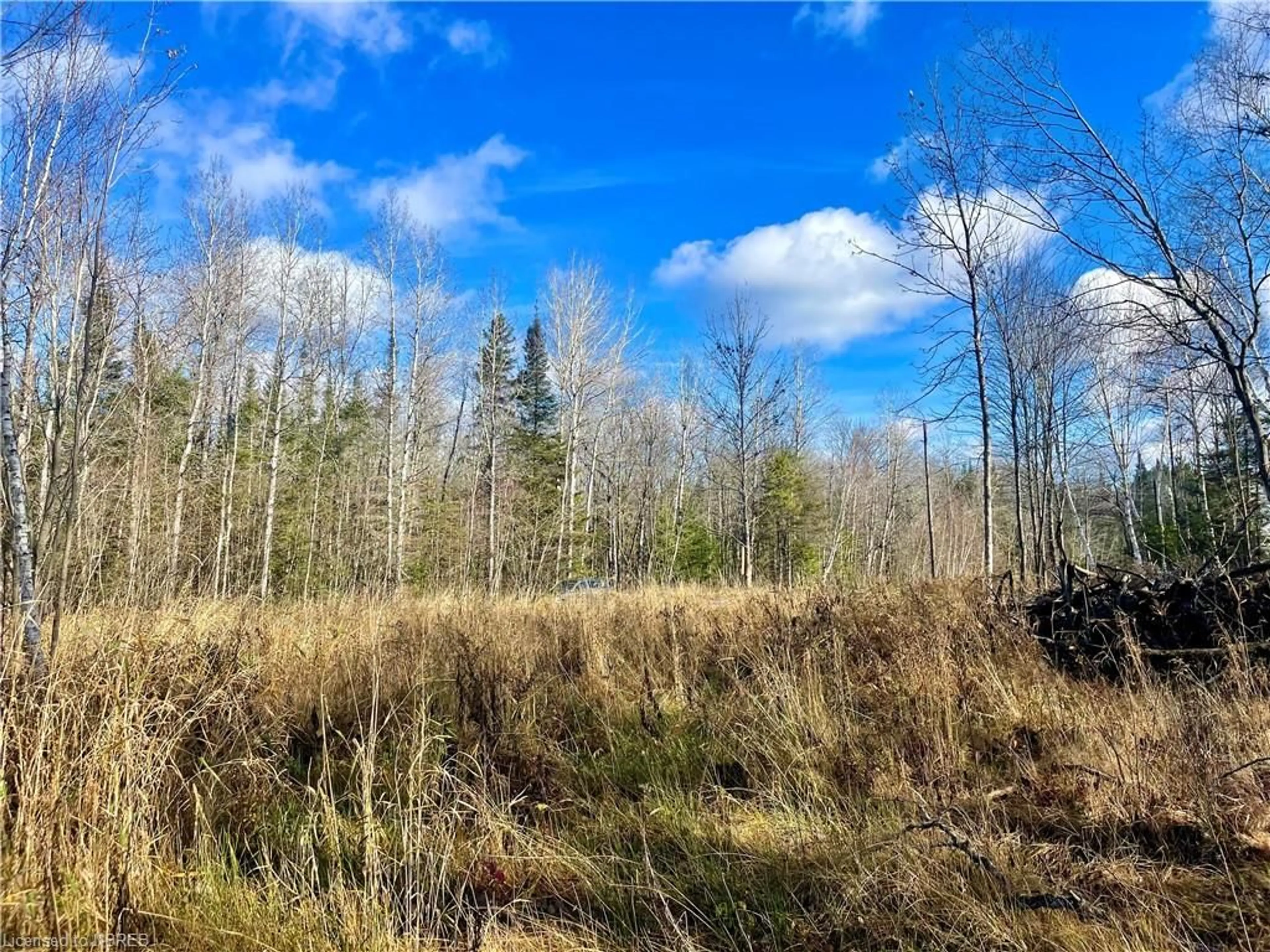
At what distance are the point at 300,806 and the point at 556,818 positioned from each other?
47.6 inches

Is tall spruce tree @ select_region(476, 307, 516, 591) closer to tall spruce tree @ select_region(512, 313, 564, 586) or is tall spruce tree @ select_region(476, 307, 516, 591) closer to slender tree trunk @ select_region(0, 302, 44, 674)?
tall spruce tree @ select_region(512, 313, 564, 586)

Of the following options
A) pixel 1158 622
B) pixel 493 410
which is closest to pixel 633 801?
pixel 1158 622

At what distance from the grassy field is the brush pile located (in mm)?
394

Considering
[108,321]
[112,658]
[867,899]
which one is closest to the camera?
[867,899]

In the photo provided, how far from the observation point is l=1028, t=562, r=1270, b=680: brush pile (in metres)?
4.29

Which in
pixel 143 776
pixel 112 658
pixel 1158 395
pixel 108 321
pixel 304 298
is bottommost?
pixel 143 776

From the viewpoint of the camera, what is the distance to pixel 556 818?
309 cm

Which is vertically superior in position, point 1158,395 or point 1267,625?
point 1158,395

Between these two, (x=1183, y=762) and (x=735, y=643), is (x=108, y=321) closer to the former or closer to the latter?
(x=735, y=643)

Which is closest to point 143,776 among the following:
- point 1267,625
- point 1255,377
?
point 1267,625

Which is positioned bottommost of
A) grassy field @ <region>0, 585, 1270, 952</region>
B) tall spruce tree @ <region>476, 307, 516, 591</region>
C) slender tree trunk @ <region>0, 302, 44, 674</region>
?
grassy field @ <region>0, 585, 1270, 952</region>

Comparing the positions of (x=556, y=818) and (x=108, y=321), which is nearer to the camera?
(x=556, y=818)

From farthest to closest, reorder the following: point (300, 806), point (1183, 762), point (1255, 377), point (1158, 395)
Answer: point (1255, 377), point (1158, 395), point (300, 806), point (1183, 762)

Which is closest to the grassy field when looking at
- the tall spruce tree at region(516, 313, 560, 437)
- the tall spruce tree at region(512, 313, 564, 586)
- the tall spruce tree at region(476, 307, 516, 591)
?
the tall spruce tree at region(512, 313, 564, 586)
